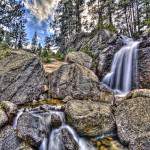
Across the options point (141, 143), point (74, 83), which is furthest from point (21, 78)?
point (141, 143)

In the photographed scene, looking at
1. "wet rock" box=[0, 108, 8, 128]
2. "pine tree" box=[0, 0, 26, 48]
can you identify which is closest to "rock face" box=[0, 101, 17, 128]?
"wet rock" box=[0, 108, 8, 128]

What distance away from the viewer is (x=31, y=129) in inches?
563

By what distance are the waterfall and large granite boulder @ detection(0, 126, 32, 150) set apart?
38.3 ft

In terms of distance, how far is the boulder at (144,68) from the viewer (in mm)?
23672

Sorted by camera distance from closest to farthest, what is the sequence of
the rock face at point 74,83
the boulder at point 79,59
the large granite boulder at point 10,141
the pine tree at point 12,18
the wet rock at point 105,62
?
1. the large granite boulder at point 10,141
2. the rock face at point 74,83
3. the wet rock at point 105,62
4. the boulder at point 79,59
5. the pine tree at point 12,18

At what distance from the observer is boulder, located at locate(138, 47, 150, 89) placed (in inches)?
932

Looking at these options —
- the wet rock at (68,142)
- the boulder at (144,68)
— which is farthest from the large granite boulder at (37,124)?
the boulder at (144,68)

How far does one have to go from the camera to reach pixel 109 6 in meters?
52.8

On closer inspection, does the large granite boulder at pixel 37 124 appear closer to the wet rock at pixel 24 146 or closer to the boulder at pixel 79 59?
the wet rock at pixel 24 146

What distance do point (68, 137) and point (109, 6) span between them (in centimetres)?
4237

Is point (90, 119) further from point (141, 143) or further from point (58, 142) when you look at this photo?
point (141, 143)

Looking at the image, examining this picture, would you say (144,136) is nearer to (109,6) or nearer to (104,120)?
(104,120)

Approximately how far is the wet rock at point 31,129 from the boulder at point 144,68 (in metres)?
11.9

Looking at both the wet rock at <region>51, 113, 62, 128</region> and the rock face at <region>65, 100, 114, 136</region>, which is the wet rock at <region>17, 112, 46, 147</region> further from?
the rock face at <region>65, 100, 114, 136</region>
